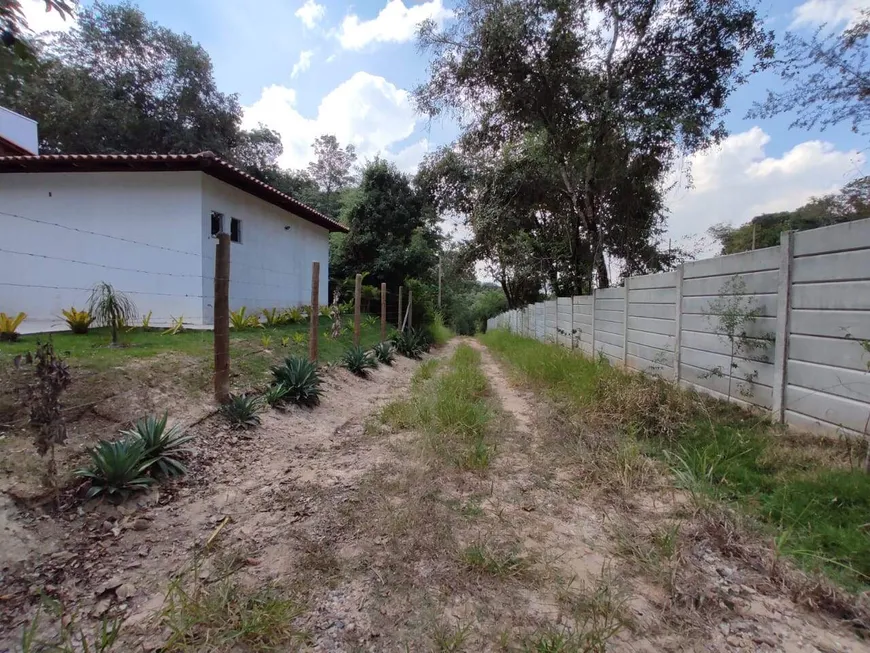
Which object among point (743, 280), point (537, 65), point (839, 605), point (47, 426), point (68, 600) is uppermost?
point (537, 65)

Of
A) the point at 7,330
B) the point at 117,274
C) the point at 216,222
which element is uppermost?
the point at 216,222

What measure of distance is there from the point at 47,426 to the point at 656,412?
446cm

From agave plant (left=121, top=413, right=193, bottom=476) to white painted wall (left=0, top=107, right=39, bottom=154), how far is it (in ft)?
43.4

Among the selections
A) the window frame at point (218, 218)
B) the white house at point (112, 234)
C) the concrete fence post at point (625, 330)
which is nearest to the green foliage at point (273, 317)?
the white house at point (112, 234)

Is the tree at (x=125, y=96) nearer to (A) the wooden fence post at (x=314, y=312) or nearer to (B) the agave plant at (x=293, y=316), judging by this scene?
(B) the agave plant at (x=293, y=316)

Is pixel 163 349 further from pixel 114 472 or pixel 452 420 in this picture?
pixel 452 420

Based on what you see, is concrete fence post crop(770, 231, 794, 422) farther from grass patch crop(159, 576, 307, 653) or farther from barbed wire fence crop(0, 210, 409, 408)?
barbed wire fence crop(0, 210, 409, 408)

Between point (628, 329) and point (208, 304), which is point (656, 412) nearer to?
point (628, 329)

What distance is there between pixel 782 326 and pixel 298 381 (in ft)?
15.4

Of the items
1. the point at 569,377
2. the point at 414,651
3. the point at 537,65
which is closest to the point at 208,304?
the point at 569,377

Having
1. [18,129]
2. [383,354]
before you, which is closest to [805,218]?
[383,354]

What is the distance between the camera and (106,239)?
8.46 m

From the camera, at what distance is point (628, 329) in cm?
604

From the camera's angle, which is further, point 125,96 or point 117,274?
point 125,96
